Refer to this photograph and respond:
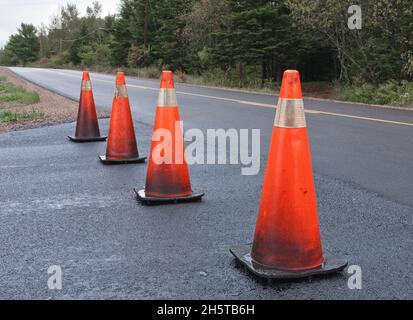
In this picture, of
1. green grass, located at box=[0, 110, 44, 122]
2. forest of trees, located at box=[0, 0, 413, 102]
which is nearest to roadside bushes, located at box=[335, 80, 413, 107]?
forest of trees, located at box=[0, 0, 413, 102]

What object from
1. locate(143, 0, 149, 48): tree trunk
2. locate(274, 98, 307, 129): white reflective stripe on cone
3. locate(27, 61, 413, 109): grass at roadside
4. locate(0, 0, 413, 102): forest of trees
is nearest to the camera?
locate(274, 98, 307, 129): white reflective stripe on cone

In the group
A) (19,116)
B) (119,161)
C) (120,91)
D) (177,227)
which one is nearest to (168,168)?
(177,227)

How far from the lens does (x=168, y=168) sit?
4750 mm

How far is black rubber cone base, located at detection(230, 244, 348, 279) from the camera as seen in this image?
2930 millimetres

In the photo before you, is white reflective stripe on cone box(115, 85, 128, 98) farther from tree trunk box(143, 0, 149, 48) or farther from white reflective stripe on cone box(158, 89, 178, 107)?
tree trunk box(143, 0, 149, 48)

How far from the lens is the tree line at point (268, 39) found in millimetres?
19953

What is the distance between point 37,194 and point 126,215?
1176 mm

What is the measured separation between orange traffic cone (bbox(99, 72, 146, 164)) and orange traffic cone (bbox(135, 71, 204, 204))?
1511 millimetres

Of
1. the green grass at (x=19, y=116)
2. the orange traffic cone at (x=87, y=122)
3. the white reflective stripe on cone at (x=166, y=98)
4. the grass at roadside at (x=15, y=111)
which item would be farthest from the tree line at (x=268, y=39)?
the white reflective stripe on cone at (x=166, y=98)

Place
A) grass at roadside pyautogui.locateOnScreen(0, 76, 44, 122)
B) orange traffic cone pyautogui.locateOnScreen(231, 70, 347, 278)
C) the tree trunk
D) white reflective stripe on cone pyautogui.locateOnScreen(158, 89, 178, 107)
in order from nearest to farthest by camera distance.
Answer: orange traffic cone pyautogui.locateOnScreen(231, 70, 347, 278)
white reflective stripe on cone pyautogui.locateOnScreen(158, 89, 178, 107)
grass at roadside pyautogui.locateOnScreen(0, 76, 44, 122)
the tree trunk

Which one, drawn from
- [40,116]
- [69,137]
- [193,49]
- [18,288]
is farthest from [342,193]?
[193,49]

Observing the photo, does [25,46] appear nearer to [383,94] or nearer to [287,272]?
[383,94]

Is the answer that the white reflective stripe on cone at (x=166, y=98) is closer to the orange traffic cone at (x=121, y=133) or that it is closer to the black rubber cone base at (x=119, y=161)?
the orange traffic cone at (x=121, y=133)
